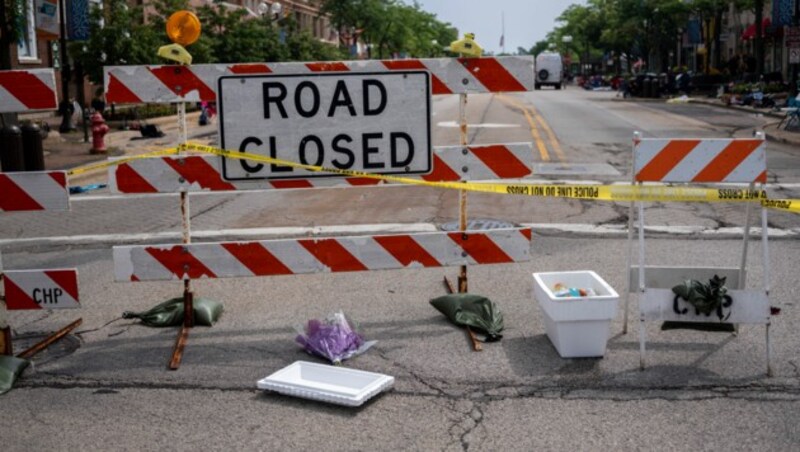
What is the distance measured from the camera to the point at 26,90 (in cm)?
593

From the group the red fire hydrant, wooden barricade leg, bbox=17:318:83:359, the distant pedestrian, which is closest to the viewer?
wooden barricade leg, bbox=17:318:83:359

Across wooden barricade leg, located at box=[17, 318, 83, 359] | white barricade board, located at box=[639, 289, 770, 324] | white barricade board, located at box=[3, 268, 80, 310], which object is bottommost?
wooden barricade leg, located at box=[17, 318, 83, 359]

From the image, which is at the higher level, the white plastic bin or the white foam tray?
the white plastic bin

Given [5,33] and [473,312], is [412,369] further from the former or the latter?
[5,33]

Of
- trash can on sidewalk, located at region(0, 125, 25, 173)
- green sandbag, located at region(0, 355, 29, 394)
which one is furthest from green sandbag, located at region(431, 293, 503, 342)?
trash can on sidewalk, located at region(0, 125, 25, 173)

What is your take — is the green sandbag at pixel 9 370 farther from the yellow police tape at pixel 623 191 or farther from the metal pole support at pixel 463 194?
the metal pole support at pixel 463 194

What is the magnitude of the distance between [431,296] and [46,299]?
9.61 feet

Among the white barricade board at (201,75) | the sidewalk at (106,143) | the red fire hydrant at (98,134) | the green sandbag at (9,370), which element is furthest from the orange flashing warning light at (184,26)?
the red fire hydrant at (98,134)

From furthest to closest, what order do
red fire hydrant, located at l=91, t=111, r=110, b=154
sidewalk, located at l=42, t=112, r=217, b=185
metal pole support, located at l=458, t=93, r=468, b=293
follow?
red fire hydrant, located at l=91, t=111, r=110, b=154, sidewalk, located at l=42, t=112, r=217, b=185, metal pole support, located at l=458, t=93, r=468, b=293

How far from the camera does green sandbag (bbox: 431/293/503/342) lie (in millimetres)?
6342

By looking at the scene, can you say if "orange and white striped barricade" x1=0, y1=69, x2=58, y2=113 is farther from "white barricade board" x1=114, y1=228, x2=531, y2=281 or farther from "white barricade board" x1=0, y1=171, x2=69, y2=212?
"white barricade board" x1=114, y1=228, x2=531, y2=281

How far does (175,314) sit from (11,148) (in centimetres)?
1176

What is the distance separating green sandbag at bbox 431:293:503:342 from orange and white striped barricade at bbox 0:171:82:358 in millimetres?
2555

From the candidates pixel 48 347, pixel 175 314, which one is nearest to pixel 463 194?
pixel 175 314
